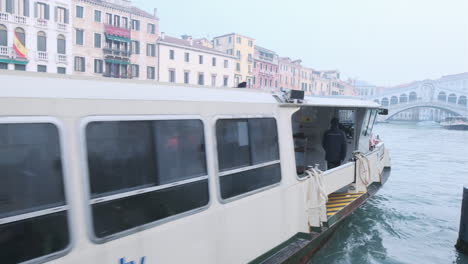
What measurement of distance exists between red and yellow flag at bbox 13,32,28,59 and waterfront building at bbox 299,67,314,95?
6036cm

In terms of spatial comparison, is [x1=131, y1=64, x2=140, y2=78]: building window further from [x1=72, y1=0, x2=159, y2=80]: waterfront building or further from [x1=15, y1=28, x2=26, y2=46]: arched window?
[x1=15, y1=28, x2=26, y2=46]: arched window

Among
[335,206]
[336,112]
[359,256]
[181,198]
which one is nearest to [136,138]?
[181,198]

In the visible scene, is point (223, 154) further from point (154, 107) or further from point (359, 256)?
point (359, 256)

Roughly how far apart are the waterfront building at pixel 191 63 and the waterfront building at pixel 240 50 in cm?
357

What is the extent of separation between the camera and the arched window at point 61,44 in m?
37.1

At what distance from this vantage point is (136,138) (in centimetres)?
290

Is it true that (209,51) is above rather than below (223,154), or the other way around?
above

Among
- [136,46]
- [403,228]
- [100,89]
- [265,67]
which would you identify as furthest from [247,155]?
[265,67]

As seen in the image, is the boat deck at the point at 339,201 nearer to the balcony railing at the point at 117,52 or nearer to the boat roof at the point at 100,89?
the boat roof at the point at 100,89

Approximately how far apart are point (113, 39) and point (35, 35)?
8586 mm

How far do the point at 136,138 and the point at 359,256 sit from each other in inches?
230

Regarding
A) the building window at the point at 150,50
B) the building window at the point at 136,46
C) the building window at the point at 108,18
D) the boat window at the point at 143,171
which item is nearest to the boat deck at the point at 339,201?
the boat window at the point at 143,171

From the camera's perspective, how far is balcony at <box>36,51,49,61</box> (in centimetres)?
3534

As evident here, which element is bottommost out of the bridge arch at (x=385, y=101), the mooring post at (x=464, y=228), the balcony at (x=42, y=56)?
the mooring post at (x=464, y=228)
